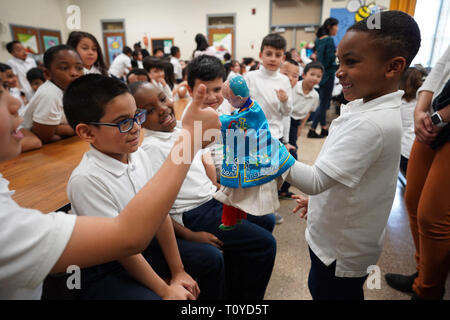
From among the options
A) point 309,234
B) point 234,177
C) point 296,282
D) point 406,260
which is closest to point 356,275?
point 309,234

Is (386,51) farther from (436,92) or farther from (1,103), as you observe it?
(1,103)

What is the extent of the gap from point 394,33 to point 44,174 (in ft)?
4.93

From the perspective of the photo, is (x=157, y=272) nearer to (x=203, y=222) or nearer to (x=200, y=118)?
(x=203, y=222)

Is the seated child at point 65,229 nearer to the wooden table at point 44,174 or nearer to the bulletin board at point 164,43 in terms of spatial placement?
the wooden table at point 44,174

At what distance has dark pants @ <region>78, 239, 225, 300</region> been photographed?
0.91 meters

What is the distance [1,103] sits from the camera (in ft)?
1.80

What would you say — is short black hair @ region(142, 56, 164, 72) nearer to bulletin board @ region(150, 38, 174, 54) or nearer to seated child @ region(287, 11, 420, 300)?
seated child @ region(287, 11, 420, 300)

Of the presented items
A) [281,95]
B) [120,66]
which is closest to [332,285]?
[281,95]

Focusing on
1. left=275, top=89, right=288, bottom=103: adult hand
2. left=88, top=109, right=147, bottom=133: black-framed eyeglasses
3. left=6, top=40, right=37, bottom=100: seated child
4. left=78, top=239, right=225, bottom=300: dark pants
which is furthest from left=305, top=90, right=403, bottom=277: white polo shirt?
left=6, top=40, right=37, bottom=100: seated child

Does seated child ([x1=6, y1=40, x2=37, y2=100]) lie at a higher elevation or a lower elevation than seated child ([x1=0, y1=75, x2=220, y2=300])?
higher

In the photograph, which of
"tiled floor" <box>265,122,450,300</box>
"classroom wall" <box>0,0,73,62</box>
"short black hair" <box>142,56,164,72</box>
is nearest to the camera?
"tiled floor" <box>265,122,450,300</box>

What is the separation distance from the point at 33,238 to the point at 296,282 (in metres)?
1.46

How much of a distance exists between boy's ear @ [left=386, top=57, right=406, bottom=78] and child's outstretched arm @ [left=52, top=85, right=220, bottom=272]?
52cm

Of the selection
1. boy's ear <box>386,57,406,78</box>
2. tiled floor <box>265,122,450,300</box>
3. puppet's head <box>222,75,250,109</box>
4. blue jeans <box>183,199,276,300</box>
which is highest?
boy's ear <box>386,57,406,78</box>
